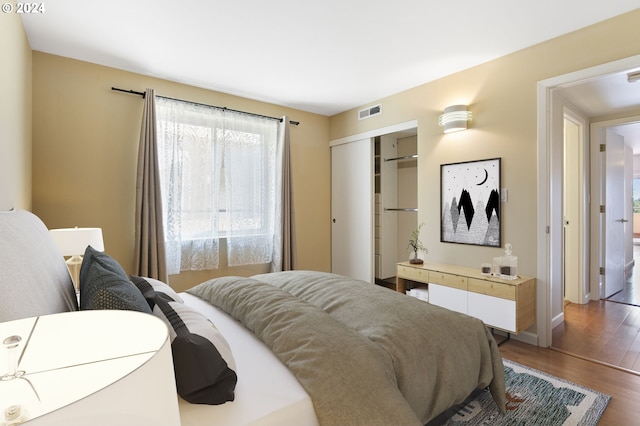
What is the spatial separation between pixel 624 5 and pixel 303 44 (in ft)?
7.66

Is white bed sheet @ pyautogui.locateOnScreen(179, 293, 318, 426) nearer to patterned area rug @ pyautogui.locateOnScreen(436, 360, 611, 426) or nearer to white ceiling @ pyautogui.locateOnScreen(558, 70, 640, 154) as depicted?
patterned area rug @ pyautogui.locateOnScreen(436, 360, 611, 426)

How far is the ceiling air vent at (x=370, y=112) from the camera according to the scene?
422 cm

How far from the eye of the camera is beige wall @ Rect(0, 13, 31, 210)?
177 centimetres

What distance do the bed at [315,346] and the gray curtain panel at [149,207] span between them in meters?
1.39

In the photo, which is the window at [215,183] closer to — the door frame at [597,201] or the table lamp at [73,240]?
the table lamp at [73,240]

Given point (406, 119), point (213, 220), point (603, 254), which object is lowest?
point (603, 254)

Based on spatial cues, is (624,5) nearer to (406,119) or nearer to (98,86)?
(406,119)

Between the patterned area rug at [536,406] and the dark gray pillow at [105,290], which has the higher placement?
the dark gray pillow at [105,290]

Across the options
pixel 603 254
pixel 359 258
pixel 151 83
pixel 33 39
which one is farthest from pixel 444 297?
pixel 33 39

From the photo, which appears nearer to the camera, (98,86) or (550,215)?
(550,215)

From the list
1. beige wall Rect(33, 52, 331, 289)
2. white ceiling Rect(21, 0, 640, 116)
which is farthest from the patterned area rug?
beige wall Rect(33, 52, 331, 289)

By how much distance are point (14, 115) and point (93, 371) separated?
8.11ft

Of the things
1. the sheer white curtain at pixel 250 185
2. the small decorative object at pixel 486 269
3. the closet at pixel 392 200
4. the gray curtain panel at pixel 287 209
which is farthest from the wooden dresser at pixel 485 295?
the sheer white curtain at pixel 250 185

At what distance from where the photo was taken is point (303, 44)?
279 centimetres
